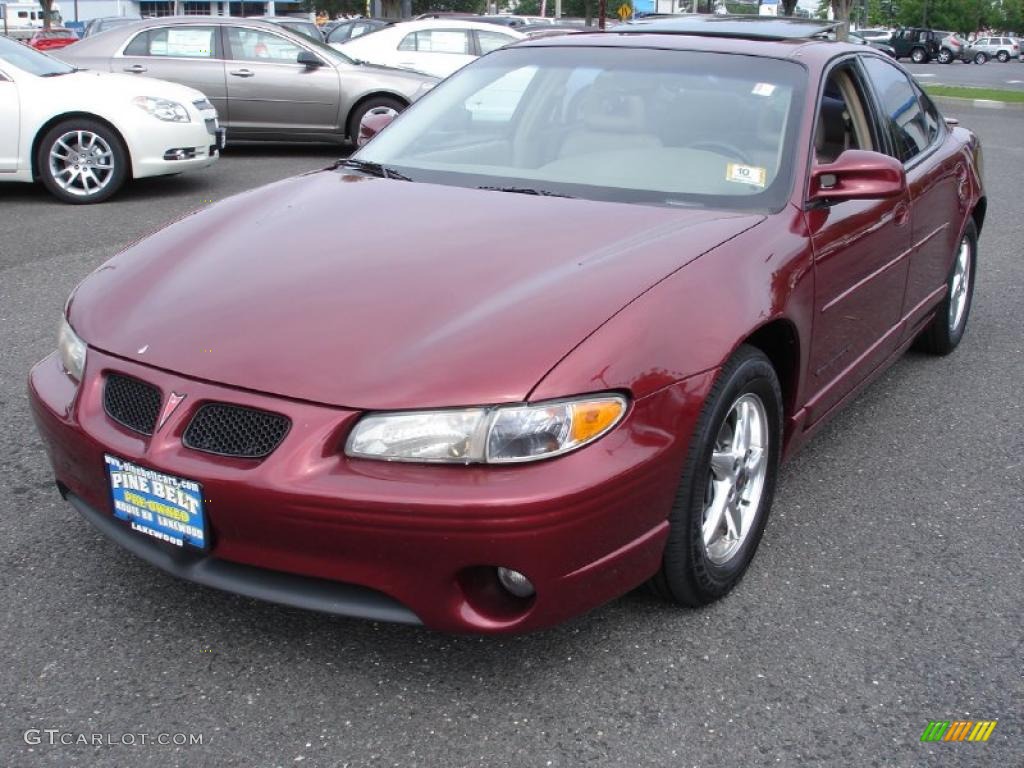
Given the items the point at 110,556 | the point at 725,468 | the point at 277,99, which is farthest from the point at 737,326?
the point at 277,99

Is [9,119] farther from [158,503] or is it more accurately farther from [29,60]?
[158,503]

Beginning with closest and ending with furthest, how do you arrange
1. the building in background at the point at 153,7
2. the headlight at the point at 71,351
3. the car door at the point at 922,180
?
the headlight at the point at 71,351, the car door at the point at 922,180, the building in background at the point at 153,7

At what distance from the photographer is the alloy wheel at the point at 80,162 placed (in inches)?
346

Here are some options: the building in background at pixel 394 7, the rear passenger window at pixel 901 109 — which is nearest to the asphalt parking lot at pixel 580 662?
the rear passenger window at pixel 901 109

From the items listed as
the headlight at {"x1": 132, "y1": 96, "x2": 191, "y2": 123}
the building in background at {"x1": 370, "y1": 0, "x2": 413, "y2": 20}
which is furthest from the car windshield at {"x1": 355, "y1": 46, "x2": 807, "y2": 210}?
the building in background at {"x1": 370, "y1": 0, "x2": 413, "y2": 20}

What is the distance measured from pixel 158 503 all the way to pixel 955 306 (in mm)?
4098

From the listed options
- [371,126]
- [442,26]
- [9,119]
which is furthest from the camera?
[442,26]

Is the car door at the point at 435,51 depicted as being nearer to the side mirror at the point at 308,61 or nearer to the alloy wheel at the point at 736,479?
the side mirror at the point at 308,61

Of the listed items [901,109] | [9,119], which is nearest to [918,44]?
[9,119]

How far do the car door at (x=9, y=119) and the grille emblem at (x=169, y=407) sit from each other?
22.9 feet

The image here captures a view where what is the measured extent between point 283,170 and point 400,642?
29.0ft

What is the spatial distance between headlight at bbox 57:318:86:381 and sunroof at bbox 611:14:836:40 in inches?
93.3

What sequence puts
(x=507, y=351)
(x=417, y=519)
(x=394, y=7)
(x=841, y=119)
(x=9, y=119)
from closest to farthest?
(x=417, y=519)
(x=507, y=351)
(x=841, y=119)
(x=9, y=119)
(x=394, y=7)

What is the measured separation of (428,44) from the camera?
1444 centimetres
